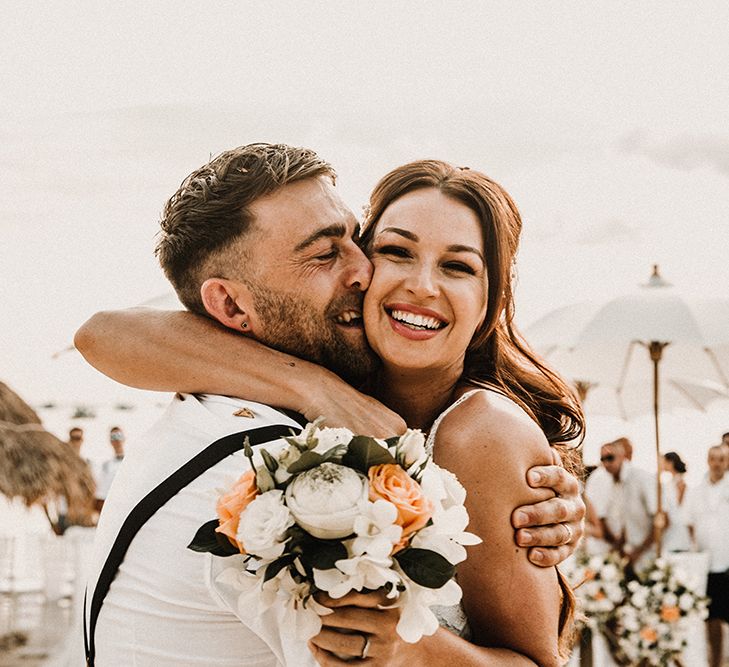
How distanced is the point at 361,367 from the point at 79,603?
7321mm

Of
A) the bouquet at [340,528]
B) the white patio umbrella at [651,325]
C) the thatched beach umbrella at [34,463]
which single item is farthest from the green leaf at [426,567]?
the thatched beach umbrella at [34,463]

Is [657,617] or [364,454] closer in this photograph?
[364,454]

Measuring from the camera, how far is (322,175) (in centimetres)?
358

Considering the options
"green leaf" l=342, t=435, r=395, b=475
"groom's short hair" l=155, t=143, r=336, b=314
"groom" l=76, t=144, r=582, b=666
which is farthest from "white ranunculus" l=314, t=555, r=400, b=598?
"groom's short hair" l=155, t=143, r=336, b=314

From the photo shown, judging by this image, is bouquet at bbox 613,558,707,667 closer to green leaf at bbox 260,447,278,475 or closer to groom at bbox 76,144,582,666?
groom at bbox 76,144,582,666

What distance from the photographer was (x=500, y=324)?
13.1 ft

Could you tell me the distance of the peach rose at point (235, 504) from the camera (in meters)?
2.36

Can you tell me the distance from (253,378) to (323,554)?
99 centimetres

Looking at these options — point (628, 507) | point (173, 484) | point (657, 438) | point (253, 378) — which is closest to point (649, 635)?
point (657, 438)

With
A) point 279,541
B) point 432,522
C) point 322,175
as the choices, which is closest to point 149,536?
point 279,541

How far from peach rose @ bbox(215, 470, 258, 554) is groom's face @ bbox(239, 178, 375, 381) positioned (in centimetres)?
111

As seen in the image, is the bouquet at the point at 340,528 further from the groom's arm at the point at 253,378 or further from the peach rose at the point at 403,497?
the groom's arm at the point at 253,378

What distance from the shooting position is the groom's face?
3.44 m

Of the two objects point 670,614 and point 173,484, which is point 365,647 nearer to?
point 173,484
